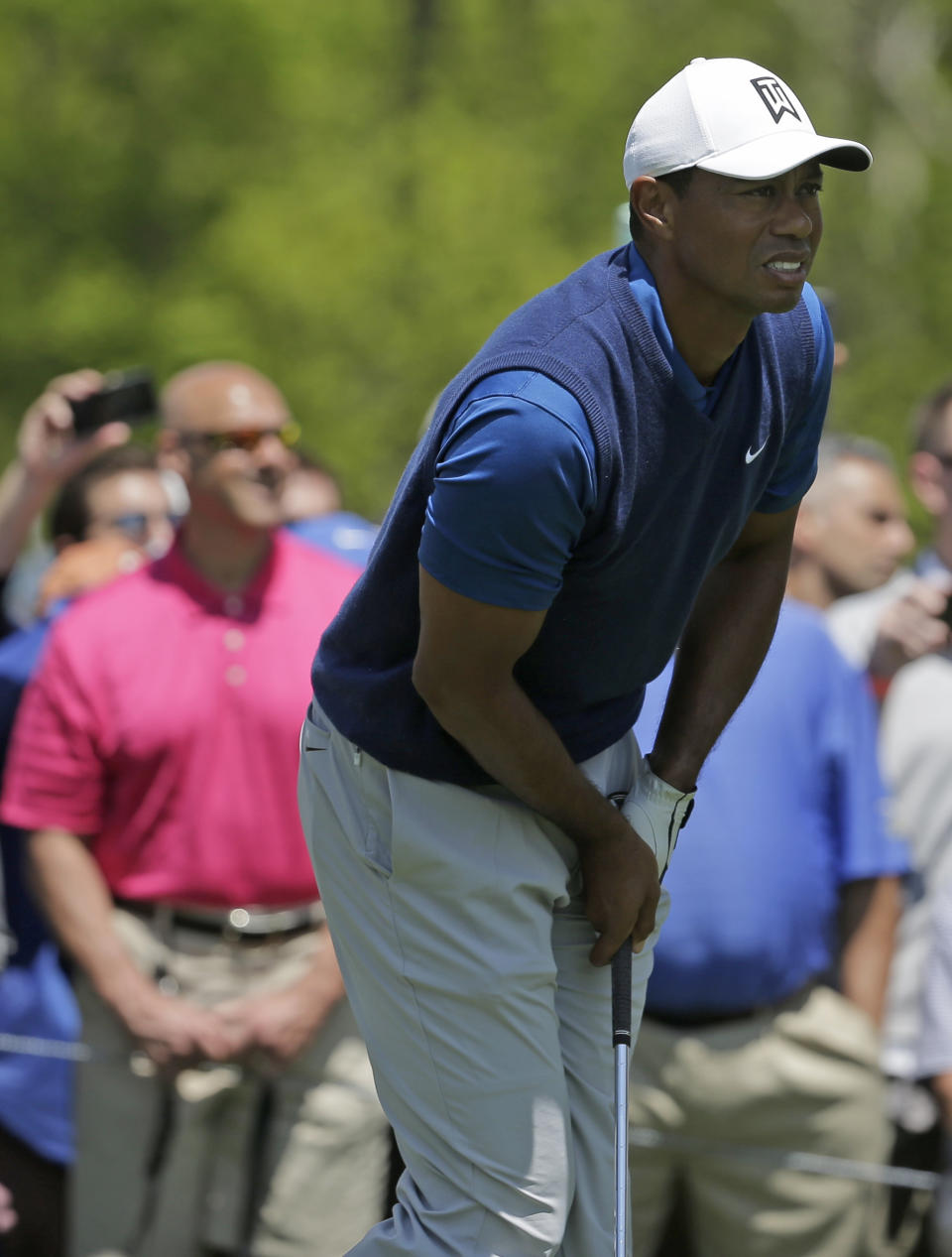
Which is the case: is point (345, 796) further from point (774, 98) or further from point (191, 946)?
point (191, 946)

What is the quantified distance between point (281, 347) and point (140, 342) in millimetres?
1116

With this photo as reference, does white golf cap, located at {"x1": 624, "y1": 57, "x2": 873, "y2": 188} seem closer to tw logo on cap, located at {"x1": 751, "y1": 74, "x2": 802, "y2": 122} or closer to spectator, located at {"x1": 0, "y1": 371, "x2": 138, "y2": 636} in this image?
tw logo on cap, located at {"x1": 751, "y1": 74, "x2": 802, "y2": 122}

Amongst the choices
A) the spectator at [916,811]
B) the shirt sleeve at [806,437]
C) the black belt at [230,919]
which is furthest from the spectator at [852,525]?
the shirt sleeve at [806,437]

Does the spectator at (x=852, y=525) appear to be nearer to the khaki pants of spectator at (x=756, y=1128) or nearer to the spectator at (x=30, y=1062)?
the khaki pants of spectator at (x=756, y=1128)

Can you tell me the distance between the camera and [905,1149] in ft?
14.6

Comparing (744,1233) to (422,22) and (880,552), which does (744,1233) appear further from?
(422,22)

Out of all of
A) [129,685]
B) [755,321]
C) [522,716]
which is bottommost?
[129,685]

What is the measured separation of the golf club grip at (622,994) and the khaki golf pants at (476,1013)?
0.20 ft

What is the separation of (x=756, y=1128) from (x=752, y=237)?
2.42 meters

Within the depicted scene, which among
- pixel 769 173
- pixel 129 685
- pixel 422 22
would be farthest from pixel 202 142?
pixel 769 173

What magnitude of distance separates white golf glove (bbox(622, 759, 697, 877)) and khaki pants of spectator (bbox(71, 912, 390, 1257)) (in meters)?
1.86

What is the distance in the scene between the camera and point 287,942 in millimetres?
4602

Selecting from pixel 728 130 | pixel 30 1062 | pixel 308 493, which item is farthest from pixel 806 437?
pixel 308 493

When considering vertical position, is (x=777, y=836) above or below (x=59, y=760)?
above
